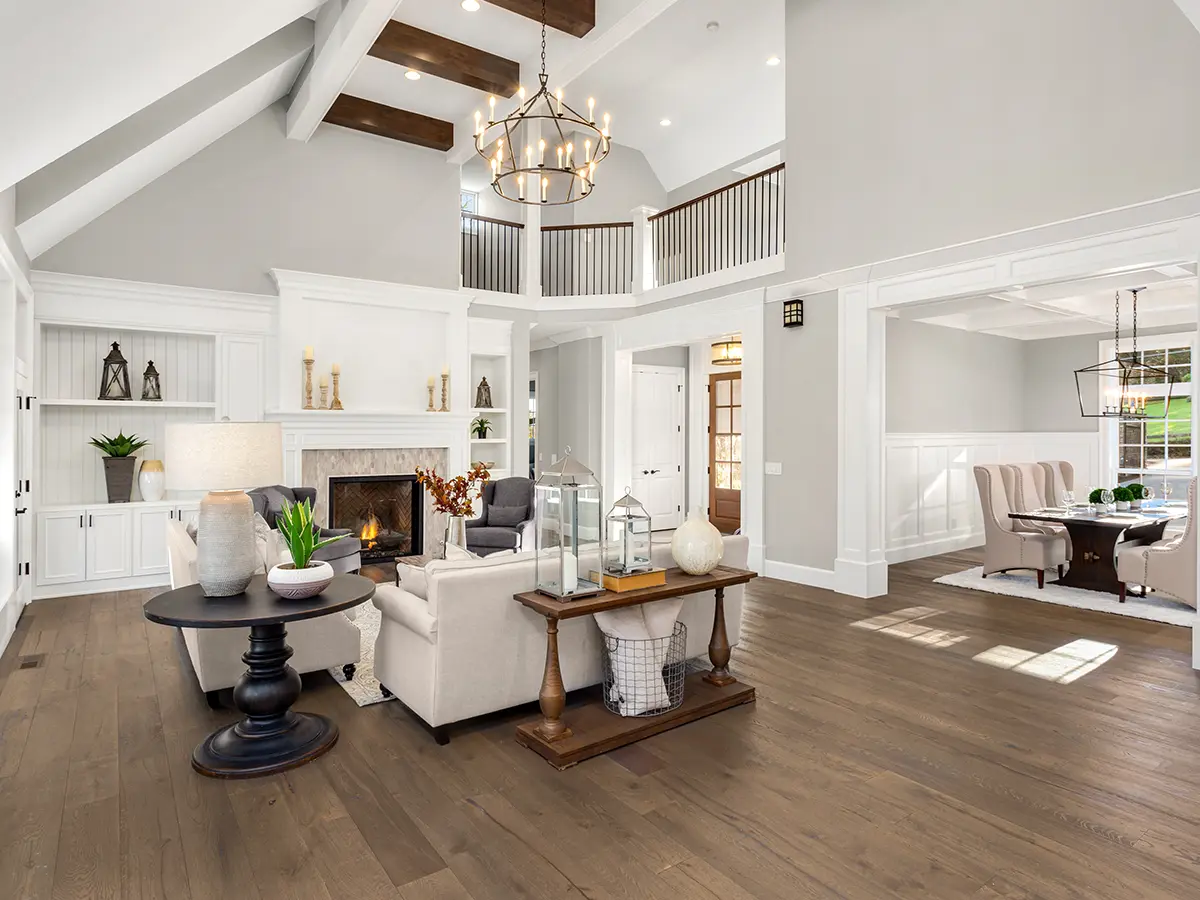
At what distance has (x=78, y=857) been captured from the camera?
2.23 metres

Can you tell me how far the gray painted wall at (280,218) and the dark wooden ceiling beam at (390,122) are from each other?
0.15 meters

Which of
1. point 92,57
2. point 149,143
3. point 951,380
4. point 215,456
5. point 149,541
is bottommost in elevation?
point 149,541

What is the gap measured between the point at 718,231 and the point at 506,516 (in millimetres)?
3942

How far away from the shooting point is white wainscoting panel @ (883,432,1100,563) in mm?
7617

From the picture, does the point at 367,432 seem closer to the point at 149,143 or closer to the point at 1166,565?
the point at 149,143

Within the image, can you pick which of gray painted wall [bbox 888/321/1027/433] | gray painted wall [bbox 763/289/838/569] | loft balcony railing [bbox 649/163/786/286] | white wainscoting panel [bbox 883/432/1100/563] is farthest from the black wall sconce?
white wainscoting panel [bbox 883/432/1100/563]

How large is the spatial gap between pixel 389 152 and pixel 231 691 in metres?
6.18

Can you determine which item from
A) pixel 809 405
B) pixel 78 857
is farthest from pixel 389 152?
pixel 78 857

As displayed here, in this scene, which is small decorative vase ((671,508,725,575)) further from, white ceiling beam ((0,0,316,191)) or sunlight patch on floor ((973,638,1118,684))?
white ceiling beam ((0,0,316,191))

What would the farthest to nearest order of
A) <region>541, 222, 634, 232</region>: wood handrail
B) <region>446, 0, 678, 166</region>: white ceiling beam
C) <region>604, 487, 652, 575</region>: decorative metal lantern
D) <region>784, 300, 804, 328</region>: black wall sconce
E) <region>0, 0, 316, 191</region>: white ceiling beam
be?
1. <region>541, 222, 634, 232</region>: wood handrail
2. <region>784, 300, 804, 328</region>: black wall sconce
3. <region>446, 0, 678, 166</region>: white ceiling beam
4. <region>604, 487, 652, 575</region>: decorative metal lantern
5. <region>0, 0, 316, 191</region>: white ceiling beam

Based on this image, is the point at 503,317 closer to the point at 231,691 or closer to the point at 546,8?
the point at 546,8

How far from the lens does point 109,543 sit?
6.05m

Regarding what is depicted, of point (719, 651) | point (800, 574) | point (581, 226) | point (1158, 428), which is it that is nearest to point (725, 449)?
point (581, 226)

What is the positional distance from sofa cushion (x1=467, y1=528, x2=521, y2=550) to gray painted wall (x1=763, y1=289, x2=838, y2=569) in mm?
2464
